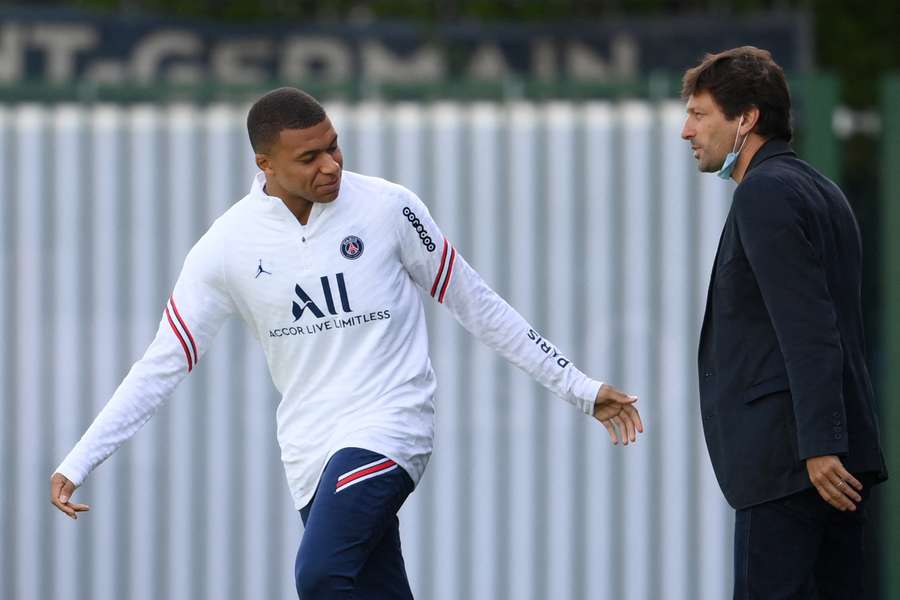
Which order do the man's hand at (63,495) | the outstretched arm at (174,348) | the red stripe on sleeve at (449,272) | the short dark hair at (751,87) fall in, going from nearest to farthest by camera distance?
1. the short dark hair at (751,87)
2. the man's hand at (63,495)
3. the outstretched arm at (174,348)
4. the red stripe on sleeve at (449,272)

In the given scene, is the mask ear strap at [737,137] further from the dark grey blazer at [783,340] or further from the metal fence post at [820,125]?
the metal fence post at [820,125]

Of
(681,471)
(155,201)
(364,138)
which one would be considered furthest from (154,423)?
(681,471)

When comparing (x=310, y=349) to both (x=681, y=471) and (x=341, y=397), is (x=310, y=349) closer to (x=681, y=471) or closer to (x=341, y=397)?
(x=341, y=397)

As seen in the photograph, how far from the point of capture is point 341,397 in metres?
4.10

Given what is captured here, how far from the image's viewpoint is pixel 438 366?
6.52 metres

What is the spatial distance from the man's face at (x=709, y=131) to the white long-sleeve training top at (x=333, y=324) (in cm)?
79

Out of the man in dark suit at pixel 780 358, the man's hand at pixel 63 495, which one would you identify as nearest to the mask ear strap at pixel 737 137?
the man in dark suit at pixel 780 358

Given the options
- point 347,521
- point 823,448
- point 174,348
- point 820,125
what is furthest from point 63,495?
point 820,125

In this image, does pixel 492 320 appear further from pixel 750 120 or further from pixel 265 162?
pixel 750 120

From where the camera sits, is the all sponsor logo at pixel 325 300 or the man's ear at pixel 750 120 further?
the all sponsor logo at pixel 325 300

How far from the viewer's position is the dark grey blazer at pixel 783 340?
139 inches

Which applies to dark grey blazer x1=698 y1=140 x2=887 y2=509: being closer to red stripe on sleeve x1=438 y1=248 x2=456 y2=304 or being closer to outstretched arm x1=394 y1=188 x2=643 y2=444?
outstretched arm x1=394 y1=188 x2=643 y2=444

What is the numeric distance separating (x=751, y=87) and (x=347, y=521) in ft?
5.33

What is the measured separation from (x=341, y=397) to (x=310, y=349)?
0.17 m
